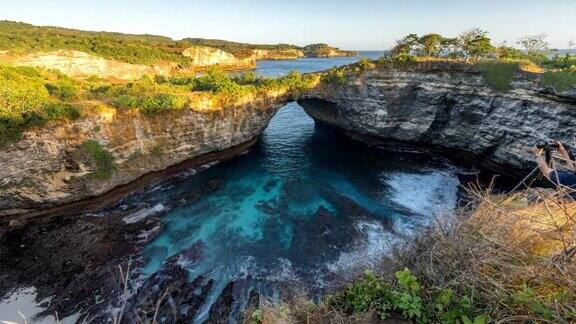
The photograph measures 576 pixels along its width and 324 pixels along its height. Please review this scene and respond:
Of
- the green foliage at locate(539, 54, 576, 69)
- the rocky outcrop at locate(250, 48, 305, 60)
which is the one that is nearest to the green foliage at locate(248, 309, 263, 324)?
the green foliage at locate(539, 54, 576, 69)

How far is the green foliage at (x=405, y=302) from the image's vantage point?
5.30m

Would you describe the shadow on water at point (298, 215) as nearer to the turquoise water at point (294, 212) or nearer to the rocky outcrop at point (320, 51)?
the turquoise water at point (294, 212)

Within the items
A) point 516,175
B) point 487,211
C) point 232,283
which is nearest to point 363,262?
point 232,283

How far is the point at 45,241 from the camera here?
53.9 feet

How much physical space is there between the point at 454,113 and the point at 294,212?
52.2 feet

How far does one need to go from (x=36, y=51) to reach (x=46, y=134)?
48.8 m

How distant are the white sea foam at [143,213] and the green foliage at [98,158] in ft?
11.4

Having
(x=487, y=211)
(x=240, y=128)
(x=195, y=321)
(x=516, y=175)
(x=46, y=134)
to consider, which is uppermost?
(x=487, y=211)

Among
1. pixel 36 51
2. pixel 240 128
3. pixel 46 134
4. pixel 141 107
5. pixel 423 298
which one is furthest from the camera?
pixel 36 51

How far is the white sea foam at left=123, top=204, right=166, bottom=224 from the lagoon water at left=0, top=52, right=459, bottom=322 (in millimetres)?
65

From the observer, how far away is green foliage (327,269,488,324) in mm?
5305

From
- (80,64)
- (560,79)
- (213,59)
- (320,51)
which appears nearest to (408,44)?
(560,79)

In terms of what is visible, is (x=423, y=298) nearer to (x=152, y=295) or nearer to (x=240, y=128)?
(x=152, y=295)

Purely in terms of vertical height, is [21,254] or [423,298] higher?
[423,298]
